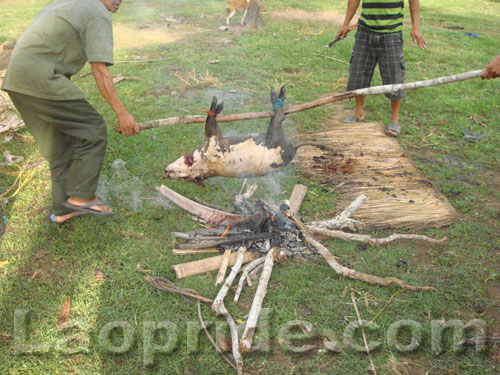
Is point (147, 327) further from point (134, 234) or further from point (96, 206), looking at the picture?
point (96, 206)

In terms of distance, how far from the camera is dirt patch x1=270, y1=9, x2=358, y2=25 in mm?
12097

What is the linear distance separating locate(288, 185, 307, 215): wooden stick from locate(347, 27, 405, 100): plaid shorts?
93.2 inches

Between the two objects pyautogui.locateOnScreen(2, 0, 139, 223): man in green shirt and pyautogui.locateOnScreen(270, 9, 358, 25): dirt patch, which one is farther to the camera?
pyautogui.locateOnScreen(270, 9, 358, 25): dirt patch

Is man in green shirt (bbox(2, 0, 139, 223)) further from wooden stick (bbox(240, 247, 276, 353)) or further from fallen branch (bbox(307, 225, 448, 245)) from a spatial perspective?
fallen branch (bbox(307, 225, 448, 245))

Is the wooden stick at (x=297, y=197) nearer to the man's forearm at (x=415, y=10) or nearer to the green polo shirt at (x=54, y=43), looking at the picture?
the green polo shirt at (x=54, y=43)

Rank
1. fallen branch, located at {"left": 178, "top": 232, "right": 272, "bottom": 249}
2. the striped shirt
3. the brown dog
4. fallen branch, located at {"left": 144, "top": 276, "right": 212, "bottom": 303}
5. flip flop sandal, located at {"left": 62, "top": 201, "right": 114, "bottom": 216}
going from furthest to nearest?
the brown dog < the striped shirt < flip flop sandal, located at {"left": 62, "top": 201, "right": 114, "bottom": 216} < fallen branch, located at {"left": 178, "top": 232, "right": 272, "bottom": 249} < fallen branch, located at {"left": 144, "top": 276, "right": 212, "bottom": 303}

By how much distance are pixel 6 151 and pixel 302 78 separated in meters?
5.44

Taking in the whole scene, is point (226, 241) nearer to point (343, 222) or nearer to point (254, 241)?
point (254, 241)

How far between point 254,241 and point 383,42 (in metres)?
3.63

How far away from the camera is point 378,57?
5426mm

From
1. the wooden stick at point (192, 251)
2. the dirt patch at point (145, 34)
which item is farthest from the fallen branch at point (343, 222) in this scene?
the dirt patch at point (145, 34)

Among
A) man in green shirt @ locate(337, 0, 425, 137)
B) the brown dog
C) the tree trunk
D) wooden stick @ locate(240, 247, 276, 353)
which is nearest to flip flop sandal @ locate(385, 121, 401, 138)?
man in green shirt @ locate(337, 0, 425, 137)

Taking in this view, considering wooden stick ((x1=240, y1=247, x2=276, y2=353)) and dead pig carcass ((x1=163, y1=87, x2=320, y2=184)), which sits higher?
dead pig carcass ((x1=163, y1=87, x2=320, y2=184))

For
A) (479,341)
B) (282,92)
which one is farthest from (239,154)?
(479,341)
